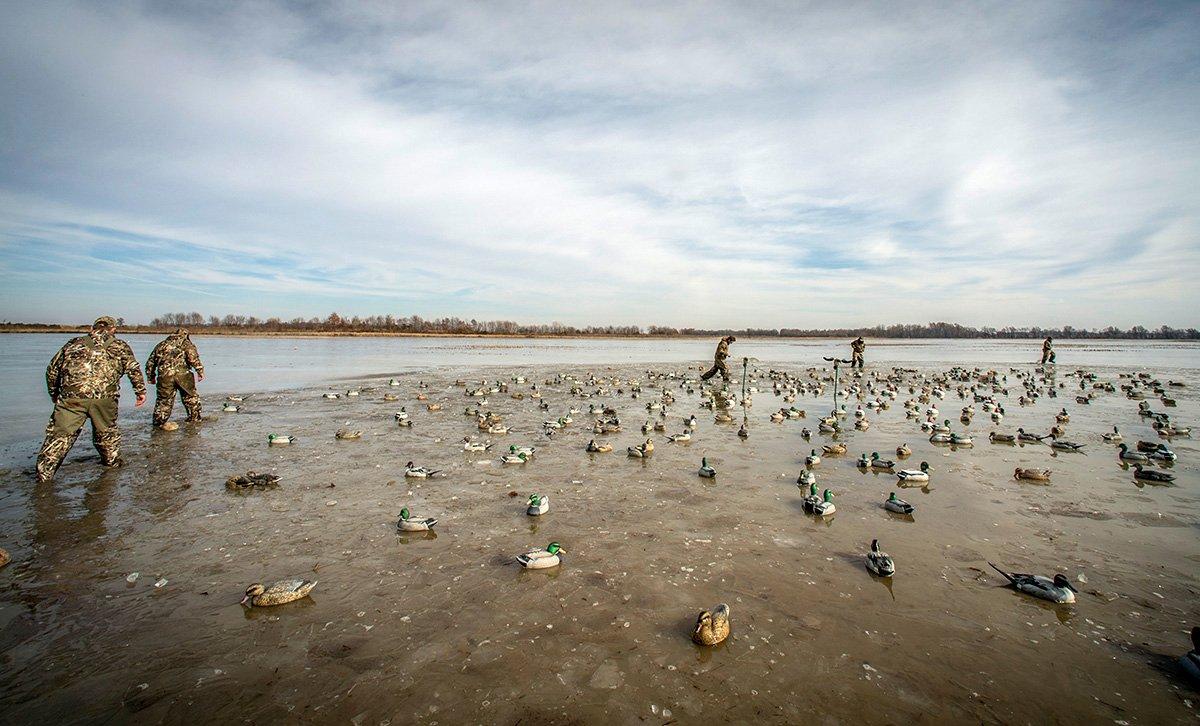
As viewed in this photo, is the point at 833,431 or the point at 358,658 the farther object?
the point at 833,431

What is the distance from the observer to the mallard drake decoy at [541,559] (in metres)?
8.45

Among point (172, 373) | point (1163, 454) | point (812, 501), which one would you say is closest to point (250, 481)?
point (172, 373)

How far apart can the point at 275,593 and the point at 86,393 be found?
10.3 m

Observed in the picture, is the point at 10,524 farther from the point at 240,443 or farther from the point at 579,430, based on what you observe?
the point at 579,430

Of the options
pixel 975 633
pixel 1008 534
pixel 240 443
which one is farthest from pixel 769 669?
pixel 240 443

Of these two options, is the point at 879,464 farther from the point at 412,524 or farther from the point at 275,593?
the point at 275,593

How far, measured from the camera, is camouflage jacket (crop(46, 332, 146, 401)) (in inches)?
502

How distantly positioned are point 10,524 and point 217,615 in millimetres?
6641

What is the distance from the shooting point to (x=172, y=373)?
2030 centimetres

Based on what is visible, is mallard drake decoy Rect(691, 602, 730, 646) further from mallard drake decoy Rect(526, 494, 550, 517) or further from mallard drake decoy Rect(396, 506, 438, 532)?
mallard drake decoy Rect(396, 506, 438, 532)

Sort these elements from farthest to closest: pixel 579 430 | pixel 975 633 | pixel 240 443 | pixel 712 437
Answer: pixel 579 430 → pixel 712 437 → pixel 240 443 → pixel 975 633

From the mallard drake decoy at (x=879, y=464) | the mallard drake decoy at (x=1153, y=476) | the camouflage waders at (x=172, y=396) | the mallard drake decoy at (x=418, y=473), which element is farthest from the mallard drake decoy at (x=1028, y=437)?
the camouflage waders at (x=172, y=396)

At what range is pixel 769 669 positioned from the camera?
611 cm

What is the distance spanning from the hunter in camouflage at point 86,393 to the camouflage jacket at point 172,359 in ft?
21.5
